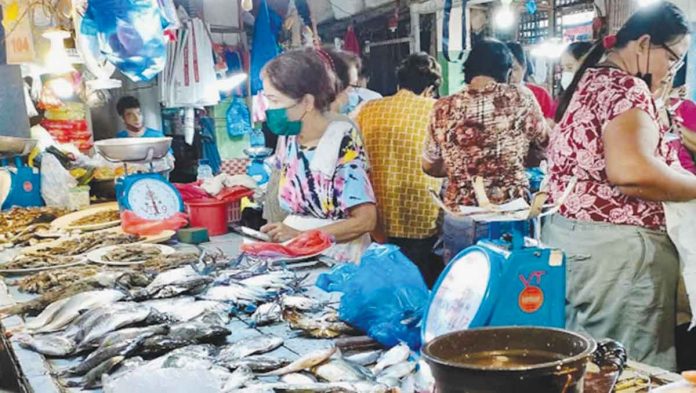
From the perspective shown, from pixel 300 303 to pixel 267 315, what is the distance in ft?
0.46

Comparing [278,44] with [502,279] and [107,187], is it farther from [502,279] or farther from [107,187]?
[502,279]

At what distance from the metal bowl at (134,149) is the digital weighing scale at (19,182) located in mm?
1659

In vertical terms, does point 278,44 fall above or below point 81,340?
above

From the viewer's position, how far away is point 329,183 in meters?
3.79

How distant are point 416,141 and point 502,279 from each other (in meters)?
3.17

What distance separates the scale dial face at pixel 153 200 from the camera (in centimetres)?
455

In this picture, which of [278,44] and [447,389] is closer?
[447,389]

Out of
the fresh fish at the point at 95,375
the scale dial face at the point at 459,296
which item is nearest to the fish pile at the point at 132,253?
the fresh fish at the point at 95,375

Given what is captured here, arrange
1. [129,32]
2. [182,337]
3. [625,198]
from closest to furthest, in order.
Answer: [182,337] → [625,198] → [129,32]

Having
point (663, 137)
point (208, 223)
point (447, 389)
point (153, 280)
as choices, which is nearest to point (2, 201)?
point (208, 223)

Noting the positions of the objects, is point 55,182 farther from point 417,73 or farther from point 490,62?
point 490,62

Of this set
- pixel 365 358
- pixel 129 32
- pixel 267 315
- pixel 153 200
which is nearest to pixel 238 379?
pixel 365 358

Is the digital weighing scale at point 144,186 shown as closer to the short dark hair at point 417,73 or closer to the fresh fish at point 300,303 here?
the short dark hair at point 417,73

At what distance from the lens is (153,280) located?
3.08 m
